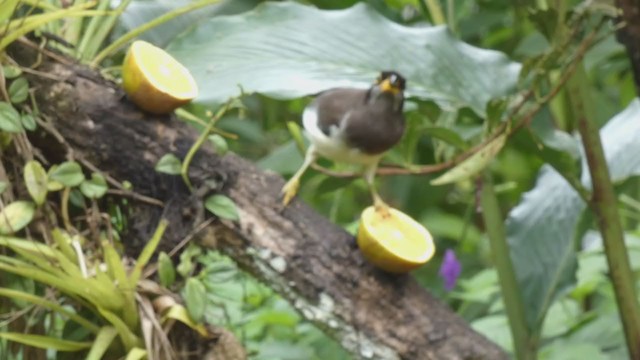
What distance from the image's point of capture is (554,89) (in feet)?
4.35

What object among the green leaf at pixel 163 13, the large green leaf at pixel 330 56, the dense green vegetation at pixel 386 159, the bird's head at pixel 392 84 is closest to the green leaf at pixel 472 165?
the dense green vegetation at pixel 386 159

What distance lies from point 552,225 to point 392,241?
20.8 inches

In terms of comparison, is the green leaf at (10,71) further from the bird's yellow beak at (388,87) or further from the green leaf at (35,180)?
the bird's yellow beak at (388,87)

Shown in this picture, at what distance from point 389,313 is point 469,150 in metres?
0.24

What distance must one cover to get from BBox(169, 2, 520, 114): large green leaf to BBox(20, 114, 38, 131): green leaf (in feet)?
0.80

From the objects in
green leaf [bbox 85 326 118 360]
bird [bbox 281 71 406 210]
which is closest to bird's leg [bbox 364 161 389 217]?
bird [bbox 281 71 406 210]

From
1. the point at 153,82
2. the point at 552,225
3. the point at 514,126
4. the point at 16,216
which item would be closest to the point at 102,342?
the point at 16,216

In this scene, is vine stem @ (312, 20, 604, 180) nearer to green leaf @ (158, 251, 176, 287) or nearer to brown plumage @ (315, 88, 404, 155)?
brown plumage @ (315, 88, 404, 155)

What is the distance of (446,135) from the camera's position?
4.50ft

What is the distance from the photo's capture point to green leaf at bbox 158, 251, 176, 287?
1180 mm

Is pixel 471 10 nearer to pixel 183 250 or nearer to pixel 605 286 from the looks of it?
pixel 605 286

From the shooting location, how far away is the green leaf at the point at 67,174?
1.17 meters

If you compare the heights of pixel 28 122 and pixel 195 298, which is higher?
pixel 28 122

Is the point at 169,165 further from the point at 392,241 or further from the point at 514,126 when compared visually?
the point at 514,126
